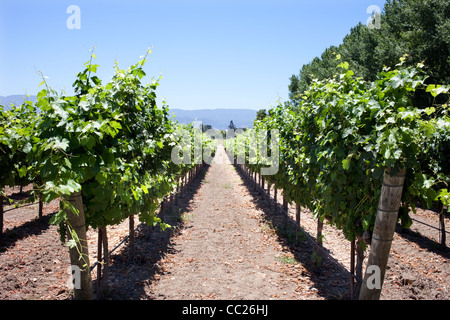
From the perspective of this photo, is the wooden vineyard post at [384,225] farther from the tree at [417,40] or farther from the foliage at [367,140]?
the tree at [417,40]

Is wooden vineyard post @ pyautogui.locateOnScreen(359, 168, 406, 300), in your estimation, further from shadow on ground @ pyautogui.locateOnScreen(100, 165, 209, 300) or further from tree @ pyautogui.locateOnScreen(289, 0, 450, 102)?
tree @ pyautogui.locateOnScreen(289, 0, 450, 102)

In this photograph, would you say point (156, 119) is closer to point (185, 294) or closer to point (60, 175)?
point (185, 294)

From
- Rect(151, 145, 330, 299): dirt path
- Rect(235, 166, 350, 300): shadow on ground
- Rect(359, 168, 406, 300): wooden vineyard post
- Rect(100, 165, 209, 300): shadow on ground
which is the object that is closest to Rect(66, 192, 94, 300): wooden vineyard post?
Rect(100, 165, 209, 300): shadow on ground

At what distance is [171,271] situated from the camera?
611 cm

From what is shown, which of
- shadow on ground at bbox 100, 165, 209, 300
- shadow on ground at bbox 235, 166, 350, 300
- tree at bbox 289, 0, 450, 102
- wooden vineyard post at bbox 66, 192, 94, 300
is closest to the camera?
wooden vineyard post at bbox 66, 192, 94, 300

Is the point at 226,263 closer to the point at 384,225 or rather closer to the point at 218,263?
the point at 218,263

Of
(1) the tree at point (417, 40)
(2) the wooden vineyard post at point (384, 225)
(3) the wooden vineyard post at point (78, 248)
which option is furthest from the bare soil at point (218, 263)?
(1) the tree at point (417, 40)

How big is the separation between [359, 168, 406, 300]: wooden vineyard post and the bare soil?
91.0 inches

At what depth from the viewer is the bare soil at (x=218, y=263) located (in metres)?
5.20

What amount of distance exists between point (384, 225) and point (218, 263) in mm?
4229

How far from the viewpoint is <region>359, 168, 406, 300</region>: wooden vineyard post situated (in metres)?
2.81

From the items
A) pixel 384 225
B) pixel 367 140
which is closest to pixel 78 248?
pixel 384 225

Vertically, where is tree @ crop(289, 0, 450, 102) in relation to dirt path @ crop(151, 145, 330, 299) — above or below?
above

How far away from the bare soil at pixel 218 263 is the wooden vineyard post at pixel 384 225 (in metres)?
2.31
